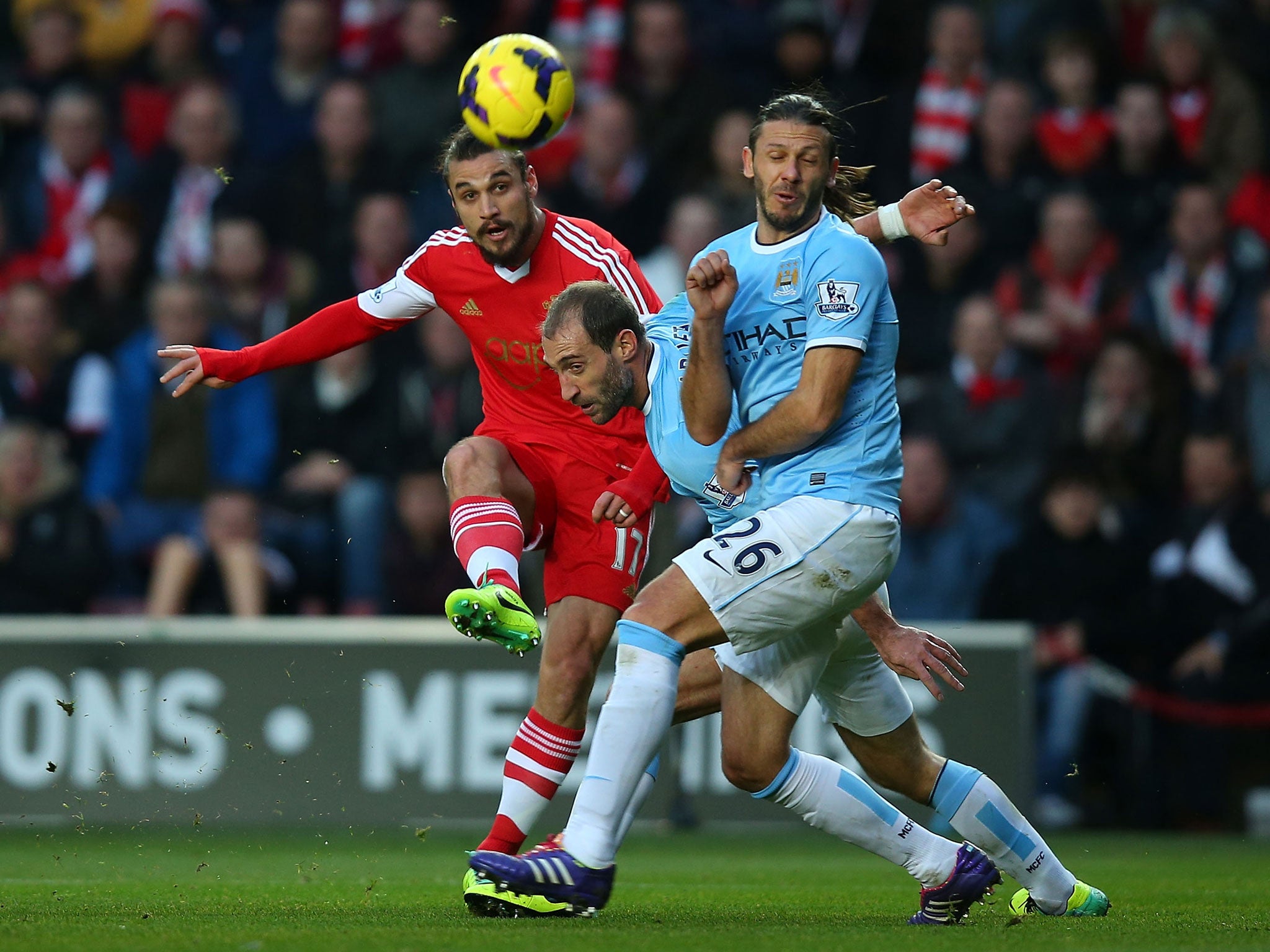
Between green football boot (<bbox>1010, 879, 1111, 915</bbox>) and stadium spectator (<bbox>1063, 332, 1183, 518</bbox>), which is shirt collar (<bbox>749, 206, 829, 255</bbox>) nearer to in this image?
green football boot (<bbox>1010, 879, 1111, 915</bbox>)

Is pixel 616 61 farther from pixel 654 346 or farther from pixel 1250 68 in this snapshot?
pixel 654 346

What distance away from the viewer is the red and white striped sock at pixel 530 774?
604 cm

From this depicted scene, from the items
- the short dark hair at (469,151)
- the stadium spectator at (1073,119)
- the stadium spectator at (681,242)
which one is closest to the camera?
the short dark hair at (469,151)

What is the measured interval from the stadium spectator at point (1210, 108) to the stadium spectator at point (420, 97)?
502 centimetres

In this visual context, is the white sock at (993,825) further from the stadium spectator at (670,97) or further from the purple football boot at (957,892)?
the stadium spectator at (670,97)

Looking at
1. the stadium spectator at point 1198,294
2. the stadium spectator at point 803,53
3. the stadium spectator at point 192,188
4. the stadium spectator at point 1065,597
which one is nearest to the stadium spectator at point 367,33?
the stadium spectator at point 192,188

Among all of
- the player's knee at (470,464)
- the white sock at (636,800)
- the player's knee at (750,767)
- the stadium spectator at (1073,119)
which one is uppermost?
the stadium spectator at (1073,119)

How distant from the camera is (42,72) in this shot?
1340 centimetres

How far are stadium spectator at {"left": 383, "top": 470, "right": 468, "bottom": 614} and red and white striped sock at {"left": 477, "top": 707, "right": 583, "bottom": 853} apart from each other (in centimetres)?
459

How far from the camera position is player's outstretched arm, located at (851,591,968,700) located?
5.28 m

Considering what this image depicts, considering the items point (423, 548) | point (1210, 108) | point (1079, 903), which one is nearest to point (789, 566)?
point (1079, 903)

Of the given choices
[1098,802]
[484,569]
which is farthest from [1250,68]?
[484,569]

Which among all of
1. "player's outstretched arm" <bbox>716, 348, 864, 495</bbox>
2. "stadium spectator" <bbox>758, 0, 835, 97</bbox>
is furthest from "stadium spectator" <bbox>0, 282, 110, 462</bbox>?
"player's outstretched arm" <bbox>716, 348, 864, 495</bbox>

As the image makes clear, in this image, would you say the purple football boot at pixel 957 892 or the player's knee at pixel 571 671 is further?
the player's knee at pixel 571 671
